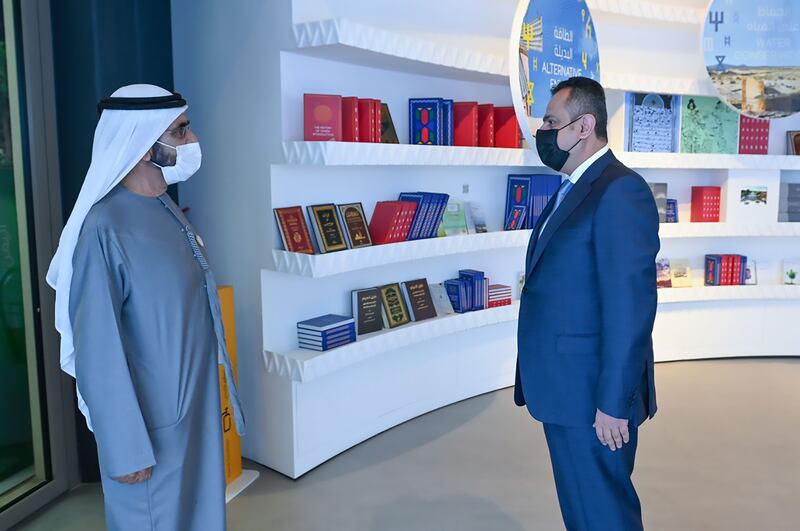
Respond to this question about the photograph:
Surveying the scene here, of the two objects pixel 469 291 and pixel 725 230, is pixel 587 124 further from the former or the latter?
pixel 725 230

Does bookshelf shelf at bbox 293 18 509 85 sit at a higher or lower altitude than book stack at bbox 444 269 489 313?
higher

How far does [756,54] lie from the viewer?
5211mm

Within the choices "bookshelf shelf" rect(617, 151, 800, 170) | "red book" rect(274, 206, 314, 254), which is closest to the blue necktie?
"red book" rect(274, 206, 314, 254)

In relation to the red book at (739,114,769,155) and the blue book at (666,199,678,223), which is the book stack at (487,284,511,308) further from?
the red book at (739,114,769,155)

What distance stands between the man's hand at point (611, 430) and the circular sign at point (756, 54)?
3.76 metres

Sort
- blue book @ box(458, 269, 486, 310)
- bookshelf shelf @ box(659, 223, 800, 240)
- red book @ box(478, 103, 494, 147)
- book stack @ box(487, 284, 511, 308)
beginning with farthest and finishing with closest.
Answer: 1. bookshelf shelf @ box(659, 223, 800, 240)
2. book stack @ box(487, 284, 511, 308)
3. blue book @ box(458, 269, 486, 310)
4. red book @ box(478, 103, 494, 147)

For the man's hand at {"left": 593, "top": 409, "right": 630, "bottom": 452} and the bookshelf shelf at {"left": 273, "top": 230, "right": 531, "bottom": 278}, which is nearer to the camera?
the man's hand at {"left": 593, "top": 409, "right": 630, "bottom": 452}

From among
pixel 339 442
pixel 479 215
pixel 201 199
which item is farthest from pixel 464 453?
pixel 201 199

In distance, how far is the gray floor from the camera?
126 inches

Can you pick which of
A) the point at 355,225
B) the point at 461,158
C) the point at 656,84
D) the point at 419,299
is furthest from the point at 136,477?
the point at 656,84

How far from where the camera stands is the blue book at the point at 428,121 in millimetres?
4289

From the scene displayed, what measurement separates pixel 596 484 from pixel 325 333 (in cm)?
175

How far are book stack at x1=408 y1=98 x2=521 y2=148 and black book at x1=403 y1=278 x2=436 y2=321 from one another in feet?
2.77

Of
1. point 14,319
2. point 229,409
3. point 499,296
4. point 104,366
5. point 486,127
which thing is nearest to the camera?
point 104,366
